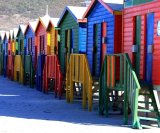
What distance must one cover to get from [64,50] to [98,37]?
509cm

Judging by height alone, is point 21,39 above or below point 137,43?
above

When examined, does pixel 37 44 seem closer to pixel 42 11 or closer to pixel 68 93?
pixel 68 93

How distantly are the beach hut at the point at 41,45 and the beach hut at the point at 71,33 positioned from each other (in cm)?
142

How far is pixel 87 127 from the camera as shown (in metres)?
11.6

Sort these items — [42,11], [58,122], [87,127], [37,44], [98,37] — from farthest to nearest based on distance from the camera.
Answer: [42,11] → [37,44] → [98,37] → [58,122] → [87,127]

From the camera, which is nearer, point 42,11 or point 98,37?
point 98,37

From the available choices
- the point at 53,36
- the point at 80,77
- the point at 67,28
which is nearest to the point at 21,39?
the point at 53,36

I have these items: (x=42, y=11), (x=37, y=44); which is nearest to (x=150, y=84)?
(x=37, y=44)

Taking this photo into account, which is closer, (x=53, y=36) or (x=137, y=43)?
(x=137, y=43)

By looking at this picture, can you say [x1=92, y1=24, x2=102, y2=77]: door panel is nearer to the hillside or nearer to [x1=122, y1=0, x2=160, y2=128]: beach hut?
[x1=122, y1=0, x2=160, y2=128]: beach hut

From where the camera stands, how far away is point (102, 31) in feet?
52.6

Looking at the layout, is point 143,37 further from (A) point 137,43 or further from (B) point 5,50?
(B) point 5,50

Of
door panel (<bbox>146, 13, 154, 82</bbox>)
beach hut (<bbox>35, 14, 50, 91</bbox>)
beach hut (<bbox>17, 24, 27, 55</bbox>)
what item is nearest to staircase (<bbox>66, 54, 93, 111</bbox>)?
door panel (<bbox>146, 13, 154, 82</bbox>)

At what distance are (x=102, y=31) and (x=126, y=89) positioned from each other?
422 cm
